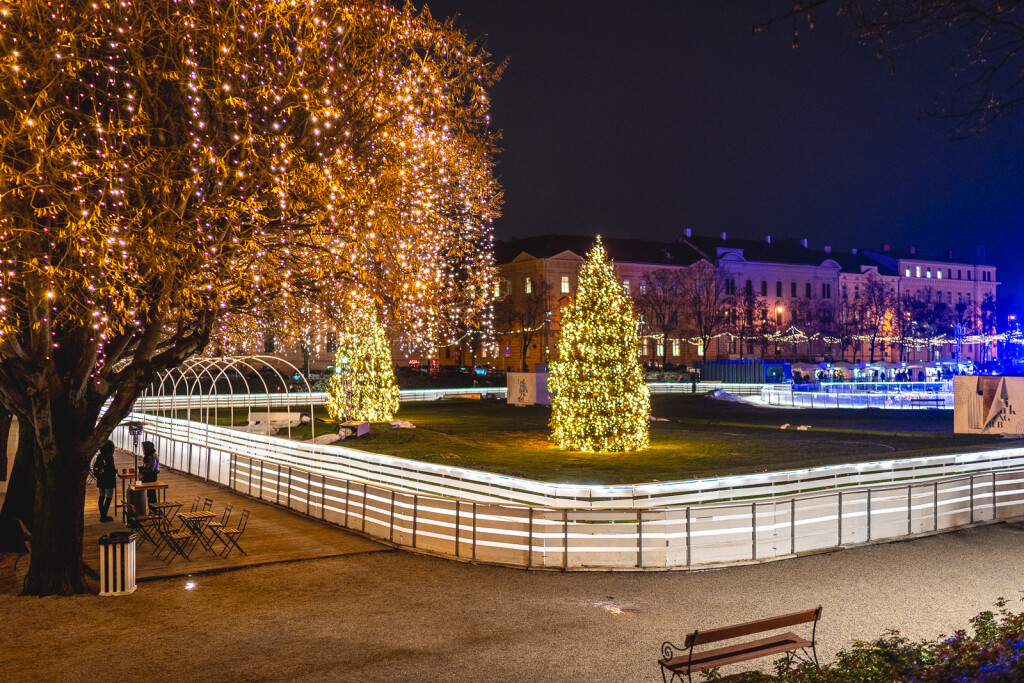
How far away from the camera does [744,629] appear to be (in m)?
7.46

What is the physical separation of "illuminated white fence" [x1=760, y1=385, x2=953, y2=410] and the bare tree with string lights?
35.7 m

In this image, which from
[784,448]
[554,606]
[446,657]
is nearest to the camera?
[446,657]

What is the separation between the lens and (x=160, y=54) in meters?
10.0

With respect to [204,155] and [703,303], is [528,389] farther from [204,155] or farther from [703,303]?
[703,303]

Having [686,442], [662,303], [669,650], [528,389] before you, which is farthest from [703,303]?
[669,650]

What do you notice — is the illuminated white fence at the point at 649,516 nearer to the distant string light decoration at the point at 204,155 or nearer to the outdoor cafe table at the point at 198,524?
the outdoor cafe table at the point at 198,524

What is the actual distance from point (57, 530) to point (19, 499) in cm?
352

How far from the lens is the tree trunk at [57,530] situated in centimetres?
1147

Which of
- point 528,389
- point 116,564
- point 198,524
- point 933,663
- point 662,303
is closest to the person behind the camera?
point 933,663

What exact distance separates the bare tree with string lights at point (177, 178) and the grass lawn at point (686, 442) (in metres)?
7.67

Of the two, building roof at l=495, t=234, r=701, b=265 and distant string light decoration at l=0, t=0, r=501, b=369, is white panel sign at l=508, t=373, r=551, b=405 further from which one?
building roof at l=495, t=234, r=701, b=265

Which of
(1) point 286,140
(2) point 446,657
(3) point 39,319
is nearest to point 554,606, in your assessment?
(2) point 446,657

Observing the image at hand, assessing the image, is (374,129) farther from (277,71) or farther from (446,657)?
(446,657)

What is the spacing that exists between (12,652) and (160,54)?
272 inches
